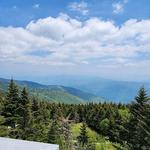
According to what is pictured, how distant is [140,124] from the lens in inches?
1328

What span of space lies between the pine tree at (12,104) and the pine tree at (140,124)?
53.9 feet

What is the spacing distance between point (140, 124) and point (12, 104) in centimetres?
2072

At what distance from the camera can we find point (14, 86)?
49.2 metres

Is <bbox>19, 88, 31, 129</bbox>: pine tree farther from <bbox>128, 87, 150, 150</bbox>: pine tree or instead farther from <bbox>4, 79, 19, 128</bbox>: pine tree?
<bbox>128, 87, 150, 150</bbox>: pine tree

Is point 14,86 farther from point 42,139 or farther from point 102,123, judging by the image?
point 102,123

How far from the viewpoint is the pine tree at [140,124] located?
108 feet

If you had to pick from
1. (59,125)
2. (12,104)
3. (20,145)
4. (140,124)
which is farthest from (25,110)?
(20,145)

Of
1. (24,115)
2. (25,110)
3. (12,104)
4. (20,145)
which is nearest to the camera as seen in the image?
(20,145)

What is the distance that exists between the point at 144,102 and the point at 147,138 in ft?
26.8

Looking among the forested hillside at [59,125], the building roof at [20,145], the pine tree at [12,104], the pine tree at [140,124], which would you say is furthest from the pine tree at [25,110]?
the building roof at [20,145]

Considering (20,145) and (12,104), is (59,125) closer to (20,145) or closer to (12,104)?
(12,104)

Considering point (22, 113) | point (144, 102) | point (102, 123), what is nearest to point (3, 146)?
point (144, 102)

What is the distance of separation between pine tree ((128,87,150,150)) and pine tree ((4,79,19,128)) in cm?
1643

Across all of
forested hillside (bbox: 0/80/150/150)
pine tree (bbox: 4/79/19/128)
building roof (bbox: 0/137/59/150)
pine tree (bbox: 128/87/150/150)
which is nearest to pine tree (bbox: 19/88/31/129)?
forested hillside (bbox: 0/80/150/150)
